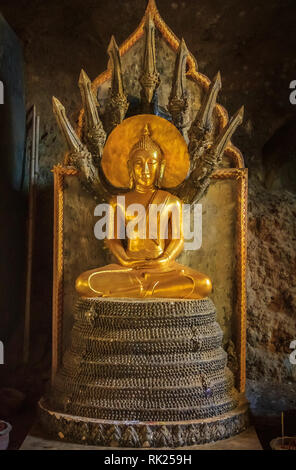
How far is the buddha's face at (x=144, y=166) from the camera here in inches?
180

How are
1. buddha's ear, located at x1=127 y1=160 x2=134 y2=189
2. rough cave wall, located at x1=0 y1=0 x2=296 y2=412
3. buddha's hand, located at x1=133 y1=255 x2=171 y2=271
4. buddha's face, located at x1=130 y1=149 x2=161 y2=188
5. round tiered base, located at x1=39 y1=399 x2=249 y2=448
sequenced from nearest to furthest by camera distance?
round tiered base, located at x1=39 y1=399 x2=249 y2=448 < buddha's hand, located at x1=133 y1=255 x2=171 y2=271 < buddha's face, located at x1=130 y1=149 x2=161 y2=188 < buddha's ear, located at x1=127 y1=160 x2=134 y2=189 < rough cave wall, located at x1=0 y1=0 x2=296 y2=412

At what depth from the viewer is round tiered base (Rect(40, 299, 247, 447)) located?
3525 millimetres

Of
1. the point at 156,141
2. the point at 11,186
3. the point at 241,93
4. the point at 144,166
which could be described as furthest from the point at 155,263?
the point at 241,93

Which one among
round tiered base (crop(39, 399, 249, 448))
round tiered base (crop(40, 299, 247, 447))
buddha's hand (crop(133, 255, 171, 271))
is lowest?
round tiered base (crop(39, 399, 249, 448))

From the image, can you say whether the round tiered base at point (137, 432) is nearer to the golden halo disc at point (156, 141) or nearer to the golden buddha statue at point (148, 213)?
the golden buddha statue at point (148, 213)

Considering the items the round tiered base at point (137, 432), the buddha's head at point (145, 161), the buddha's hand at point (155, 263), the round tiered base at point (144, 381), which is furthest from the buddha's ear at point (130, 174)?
the round tiered base at point (137, 432)

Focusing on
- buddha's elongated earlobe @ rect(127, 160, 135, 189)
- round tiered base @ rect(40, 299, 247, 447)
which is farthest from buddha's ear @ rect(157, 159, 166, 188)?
round tiered base @ rect(40, 299, 247, 447)

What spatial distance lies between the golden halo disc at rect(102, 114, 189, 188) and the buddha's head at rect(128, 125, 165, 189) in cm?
6

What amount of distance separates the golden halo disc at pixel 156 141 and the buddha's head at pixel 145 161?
56mm

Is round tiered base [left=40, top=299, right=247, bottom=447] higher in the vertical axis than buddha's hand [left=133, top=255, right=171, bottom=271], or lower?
lower

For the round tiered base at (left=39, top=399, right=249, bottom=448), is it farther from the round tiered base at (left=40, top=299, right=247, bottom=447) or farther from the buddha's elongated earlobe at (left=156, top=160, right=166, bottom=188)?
the buddha's elongated earlobe at (left=156, top=160, right=166, bottom=188)

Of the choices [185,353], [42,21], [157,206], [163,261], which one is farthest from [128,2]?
[185,353]

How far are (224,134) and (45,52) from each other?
6.85 feet

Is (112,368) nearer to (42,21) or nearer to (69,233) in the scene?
(69,233)
